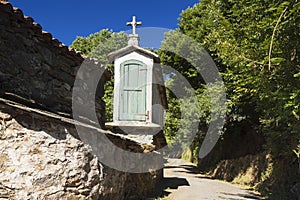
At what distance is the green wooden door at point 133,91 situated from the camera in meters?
→ 9.24

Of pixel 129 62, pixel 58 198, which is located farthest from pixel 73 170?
pixel 129 62

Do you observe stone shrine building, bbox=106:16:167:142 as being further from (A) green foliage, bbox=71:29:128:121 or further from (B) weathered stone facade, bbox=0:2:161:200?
(A) green foliage, bbox=71:29:128:121

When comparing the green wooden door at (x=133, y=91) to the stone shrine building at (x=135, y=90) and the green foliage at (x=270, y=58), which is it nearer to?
the stone shrine building at (x=135, y=90)

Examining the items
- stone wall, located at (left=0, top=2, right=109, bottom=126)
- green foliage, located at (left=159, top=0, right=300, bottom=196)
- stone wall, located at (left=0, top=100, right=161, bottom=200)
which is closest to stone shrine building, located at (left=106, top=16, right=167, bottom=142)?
green foliage, located at (left=159, top=0, right=300, bottom=196)

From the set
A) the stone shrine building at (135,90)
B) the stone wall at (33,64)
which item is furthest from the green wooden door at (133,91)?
the stone wall at (33,64)

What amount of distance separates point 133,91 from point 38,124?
557 cm

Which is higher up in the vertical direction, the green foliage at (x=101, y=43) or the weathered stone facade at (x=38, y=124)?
the green foliage at (x=101, y=43)

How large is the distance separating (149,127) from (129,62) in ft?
7.65

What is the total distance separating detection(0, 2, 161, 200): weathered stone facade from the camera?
3697 millimetres

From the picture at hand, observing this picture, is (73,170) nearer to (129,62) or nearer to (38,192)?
(38,192)

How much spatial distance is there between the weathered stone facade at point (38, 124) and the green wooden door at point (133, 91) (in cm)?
393

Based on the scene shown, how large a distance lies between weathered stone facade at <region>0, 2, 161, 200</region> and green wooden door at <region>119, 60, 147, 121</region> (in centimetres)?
393

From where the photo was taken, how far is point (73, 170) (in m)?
4.27

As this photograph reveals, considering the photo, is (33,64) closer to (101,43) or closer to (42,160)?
(42,160)
